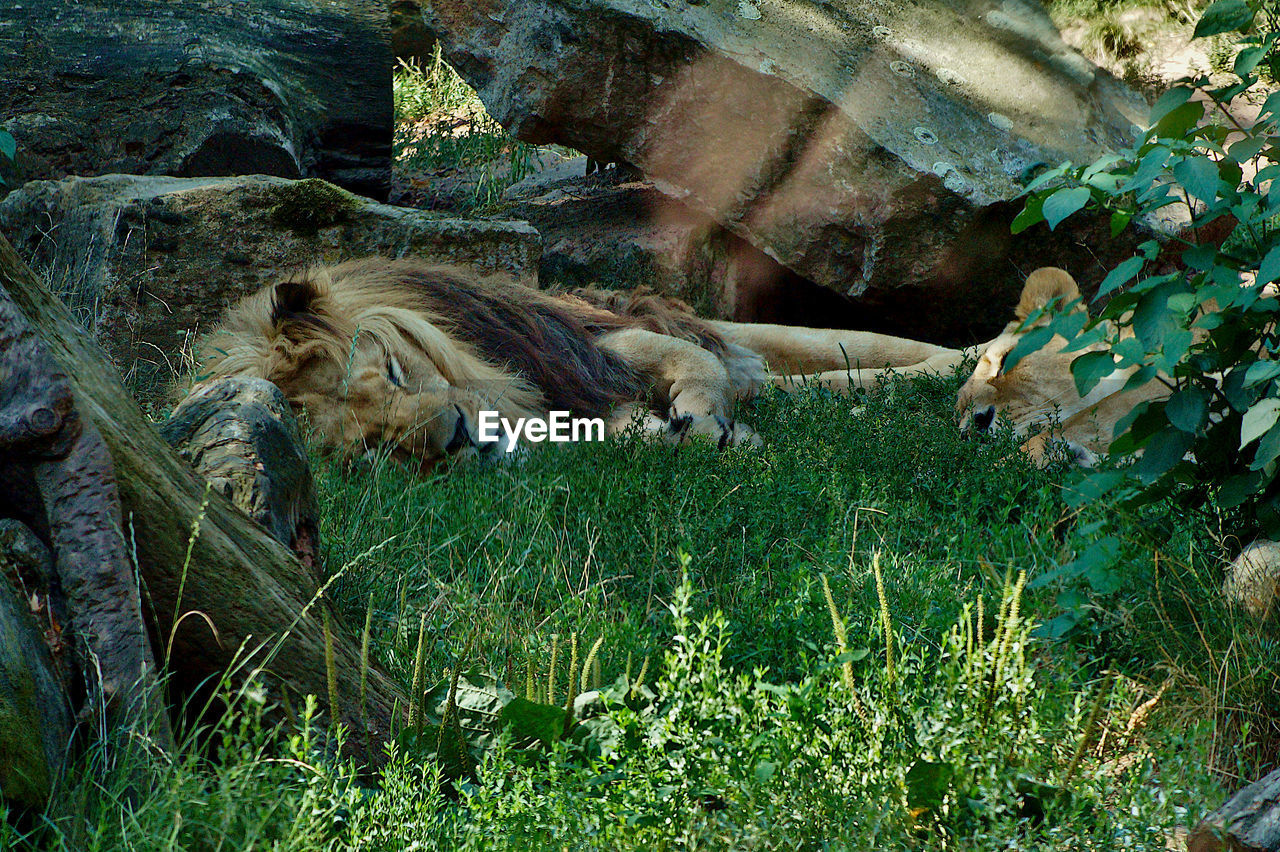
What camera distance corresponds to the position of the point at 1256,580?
253cm

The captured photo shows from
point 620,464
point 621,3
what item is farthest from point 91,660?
point 621,3

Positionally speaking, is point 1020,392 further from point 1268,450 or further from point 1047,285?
point 1268,450

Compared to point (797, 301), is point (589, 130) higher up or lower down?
higher up

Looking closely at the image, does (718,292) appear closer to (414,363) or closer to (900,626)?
(414,363)

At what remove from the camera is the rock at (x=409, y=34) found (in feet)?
37.3

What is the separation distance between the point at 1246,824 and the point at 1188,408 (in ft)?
3.40

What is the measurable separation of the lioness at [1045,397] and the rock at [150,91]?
397 cm

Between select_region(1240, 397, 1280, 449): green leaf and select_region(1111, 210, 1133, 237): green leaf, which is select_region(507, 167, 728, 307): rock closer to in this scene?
select_region(1111, 210, 1133, 237): green leaf

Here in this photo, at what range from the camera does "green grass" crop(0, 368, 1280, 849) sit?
180 cm

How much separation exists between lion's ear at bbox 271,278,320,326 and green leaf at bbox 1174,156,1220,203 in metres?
3.40

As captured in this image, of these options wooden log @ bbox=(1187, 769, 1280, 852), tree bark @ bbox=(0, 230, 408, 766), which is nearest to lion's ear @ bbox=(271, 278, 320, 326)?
tree bark @ bbox=(0, 230, 408, 766)

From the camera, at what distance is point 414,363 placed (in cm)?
488

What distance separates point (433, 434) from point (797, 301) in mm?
3400

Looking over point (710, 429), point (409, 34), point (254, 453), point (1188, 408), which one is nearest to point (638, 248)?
point (710, 429)
